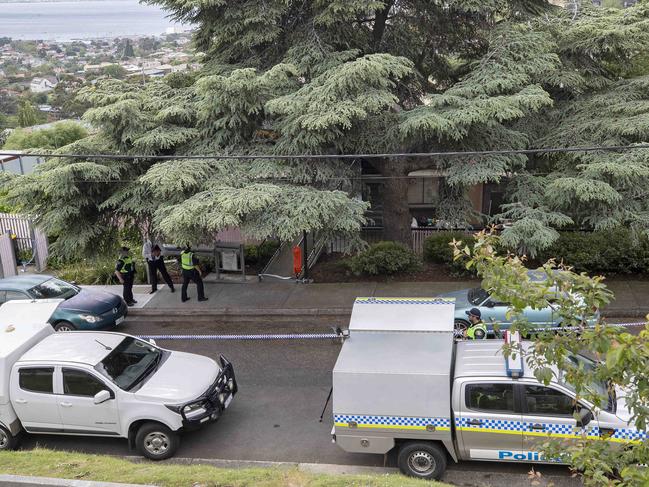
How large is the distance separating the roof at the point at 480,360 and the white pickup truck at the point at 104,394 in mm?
3793

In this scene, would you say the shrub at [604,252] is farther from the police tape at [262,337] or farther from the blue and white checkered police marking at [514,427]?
the blue and white checkered police marking at [514,427]

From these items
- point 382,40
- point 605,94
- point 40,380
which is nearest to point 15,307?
point 40,380

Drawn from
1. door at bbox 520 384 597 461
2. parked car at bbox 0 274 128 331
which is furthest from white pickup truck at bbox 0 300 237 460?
door at bbox 520 384 597 461

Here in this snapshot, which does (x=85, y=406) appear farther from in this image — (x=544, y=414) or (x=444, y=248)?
(x=444, y=248)

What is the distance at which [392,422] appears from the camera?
8859 millimetres

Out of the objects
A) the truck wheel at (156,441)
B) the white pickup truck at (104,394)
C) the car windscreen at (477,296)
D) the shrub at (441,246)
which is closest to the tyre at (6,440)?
the white pickup truck at (104,394)

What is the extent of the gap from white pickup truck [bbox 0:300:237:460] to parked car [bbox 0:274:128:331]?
13.0ft

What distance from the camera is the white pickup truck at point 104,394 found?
9852mm

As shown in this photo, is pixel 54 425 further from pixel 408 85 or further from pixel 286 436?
pixel 408 85

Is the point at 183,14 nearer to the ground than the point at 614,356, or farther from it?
farther from it

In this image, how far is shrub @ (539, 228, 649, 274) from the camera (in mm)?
16516

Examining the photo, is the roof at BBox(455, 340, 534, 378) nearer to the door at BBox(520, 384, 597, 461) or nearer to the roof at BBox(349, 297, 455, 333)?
the door at BBox(520, 384, 597, 461)

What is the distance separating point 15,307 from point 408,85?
11110 mm

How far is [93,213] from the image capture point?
16516 mm
